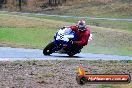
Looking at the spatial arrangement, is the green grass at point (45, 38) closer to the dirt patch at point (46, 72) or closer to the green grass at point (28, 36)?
the green grass at point (28, 36)

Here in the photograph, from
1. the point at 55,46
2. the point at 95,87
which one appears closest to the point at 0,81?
the point at 95,87

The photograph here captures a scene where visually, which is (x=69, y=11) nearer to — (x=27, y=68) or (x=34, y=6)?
(x=34, y=6)

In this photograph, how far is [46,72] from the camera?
12953mm

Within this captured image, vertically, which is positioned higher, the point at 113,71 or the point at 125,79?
the point at 125,79

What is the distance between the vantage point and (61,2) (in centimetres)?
8525

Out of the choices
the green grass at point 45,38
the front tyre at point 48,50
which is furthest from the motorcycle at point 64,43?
the green grass at point 45,38

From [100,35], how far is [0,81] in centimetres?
2709

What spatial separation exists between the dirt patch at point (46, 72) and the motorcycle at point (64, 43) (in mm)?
4719

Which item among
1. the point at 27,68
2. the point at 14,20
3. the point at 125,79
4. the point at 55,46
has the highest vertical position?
the point at 125,79

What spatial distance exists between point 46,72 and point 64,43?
7929 millimetres

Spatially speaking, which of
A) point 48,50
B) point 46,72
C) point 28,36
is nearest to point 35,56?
point 48,50

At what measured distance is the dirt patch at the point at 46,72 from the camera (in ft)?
36.7

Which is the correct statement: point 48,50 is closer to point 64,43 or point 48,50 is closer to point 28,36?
point 64,43

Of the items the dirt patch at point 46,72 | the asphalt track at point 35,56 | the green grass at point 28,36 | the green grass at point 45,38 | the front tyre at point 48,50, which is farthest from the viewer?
the green grass at point 28,36
